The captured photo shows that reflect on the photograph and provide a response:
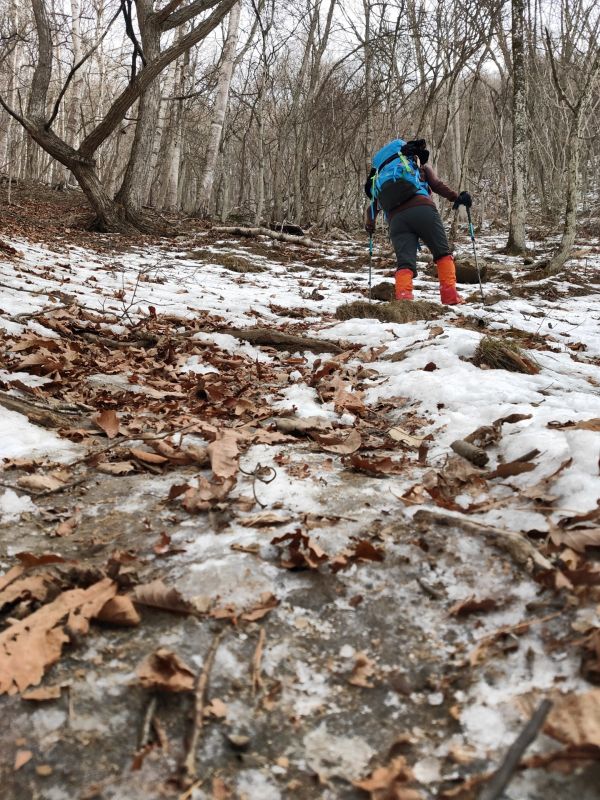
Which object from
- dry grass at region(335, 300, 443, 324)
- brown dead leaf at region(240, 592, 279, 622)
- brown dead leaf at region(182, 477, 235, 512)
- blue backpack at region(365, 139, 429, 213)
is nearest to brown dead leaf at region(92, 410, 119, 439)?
brown dead leaf at region(182, 477, 235, 512)

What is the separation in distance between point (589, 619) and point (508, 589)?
254 millimetres

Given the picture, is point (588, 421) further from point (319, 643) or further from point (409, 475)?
point (319, 643)

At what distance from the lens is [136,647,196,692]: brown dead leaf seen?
1256 mm

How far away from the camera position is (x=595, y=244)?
42.5 feet

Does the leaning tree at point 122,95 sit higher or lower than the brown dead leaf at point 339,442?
higher

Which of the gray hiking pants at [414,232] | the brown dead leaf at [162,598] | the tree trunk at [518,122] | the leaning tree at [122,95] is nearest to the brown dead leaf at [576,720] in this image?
the brown dead leaf at [162,598]

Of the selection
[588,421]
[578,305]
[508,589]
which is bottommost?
[508,589]

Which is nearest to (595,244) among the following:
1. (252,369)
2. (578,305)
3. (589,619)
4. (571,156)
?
(571,156)

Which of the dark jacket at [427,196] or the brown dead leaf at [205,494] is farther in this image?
the dark jacket at [427,196]

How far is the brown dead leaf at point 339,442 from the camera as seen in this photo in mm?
2719

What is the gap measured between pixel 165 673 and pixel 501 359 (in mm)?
3363

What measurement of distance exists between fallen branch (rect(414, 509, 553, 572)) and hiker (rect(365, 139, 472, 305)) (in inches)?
190

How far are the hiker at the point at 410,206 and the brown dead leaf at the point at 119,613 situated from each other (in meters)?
5.52

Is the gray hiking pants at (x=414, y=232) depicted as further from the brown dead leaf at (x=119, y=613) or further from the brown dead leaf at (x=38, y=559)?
the brown dead leaf at (x=119, y=613)
